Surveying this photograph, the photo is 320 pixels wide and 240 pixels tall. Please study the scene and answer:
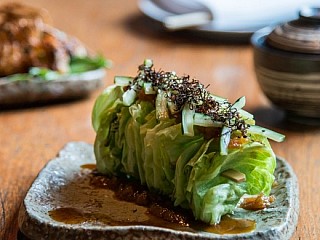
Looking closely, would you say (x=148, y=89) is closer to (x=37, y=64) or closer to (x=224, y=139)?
(x=224, y=139)

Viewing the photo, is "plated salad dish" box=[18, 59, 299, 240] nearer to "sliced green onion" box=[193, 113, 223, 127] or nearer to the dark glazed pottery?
"sliced green onion" box=[193, 113, 223, 127]

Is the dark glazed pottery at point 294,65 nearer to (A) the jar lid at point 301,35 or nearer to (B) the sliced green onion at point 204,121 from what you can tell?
(A) the jar lid at point 301,35

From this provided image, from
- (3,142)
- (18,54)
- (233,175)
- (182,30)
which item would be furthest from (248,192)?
(182,30)

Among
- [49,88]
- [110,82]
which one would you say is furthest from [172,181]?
[110,82]

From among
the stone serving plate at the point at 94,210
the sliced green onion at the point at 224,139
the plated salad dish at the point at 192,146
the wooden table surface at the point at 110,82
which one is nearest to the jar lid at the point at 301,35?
the wooden table surface at the point at 110,82

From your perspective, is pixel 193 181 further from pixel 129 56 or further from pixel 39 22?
pixel 129 56

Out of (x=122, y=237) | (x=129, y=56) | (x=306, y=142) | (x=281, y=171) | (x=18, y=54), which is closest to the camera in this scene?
(x=122, y=237)

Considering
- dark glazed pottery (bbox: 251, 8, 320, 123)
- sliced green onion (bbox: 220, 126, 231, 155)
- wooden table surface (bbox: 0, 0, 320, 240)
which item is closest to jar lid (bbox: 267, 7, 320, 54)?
dark glazed pottery (bbox: 251, 8, 320, 123)
